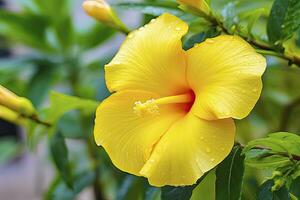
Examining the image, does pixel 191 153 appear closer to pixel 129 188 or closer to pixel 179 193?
pixel 179 193

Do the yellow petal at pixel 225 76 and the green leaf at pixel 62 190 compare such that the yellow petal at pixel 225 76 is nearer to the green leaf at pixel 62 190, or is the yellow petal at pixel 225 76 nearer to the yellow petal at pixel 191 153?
the yellow petal at pixel 191 153

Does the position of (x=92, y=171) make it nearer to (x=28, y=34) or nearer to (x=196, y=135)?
(x=28, y=34)

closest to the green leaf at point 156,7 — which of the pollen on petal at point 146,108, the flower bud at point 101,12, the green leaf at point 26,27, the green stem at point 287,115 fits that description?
the flower bud at point 101,12

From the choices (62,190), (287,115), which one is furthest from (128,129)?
(287,115)

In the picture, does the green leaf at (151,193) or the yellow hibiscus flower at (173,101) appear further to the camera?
the green leaf at (151,193)

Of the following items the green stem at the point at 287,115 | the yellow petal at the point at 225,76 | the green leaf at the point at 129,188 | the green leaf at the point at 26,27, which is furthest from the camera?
the green leaf at the point at 26,27

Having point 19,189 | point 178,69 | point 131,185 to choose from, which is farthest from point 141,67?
point 19,189

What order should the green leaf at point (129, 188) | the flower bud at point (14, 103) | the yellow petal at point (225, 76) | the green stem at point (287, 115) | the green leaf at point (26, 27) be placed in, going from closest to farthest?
the yellow petal at point (225, 76) → the flower bud at point (14, 103) → the green leaf at point (129, 188) → the green stem at point (287, 115) → the green leaf at point (26, 27)
